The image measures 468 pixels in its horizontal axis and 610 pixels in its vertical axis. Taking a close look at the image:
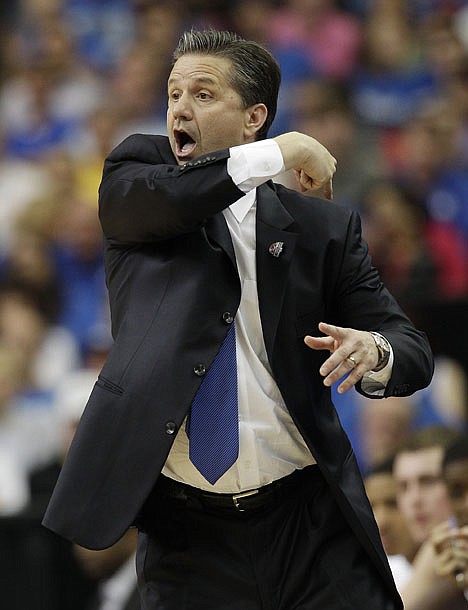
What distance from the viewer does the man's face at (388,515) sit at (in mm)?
4652

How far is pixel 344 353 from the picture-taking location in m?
2.69

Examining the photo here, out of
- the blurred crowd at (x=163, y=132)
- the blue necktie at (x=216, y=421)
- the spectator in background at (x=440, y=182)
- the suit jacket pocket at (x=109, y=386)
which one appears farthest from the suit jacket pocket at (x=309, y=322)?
the spectator in background at (x=440, y=182)

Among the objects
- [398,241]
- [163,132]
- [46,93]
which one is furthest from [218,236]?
[46,93]

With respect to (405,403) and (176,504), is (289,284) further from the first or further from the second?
(405,403)

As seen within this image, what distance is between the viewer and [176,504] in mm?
3027

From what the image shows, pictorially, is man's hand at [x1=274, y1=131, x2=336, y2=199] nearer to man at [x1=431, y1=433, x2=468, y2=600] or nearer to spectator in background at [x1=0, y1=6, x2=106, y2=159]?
man at [x1=431, y1=433, x2=468, y2=600]

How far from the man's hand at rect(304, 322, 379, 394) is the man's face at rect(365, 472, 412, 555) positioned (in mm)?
2040

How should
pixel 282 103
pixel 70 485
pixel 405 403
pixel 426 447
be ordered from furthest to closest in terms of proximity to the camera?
pixel 282 103 → pixel 405 403 → pixel 426 447 → pixel 70 485

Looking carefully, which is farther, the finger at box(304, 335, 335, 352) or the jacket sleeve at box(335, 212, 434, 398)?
the jacket sleeve at box(335, 212, 434, 398)

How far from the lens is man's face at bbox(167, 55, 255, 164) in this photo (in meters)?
3.00

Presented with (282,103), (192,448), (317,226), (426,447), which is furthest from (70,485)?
(282,103)

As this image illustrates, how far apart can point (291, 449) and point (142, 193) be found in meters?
0.69

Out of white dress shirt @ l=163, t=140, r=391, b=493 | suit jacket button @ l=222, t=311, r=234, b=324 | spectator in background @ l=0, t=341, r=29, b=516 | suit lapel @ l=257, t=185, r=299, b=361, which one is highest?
suit lapel @ l=257, t=185, r=299, b=361

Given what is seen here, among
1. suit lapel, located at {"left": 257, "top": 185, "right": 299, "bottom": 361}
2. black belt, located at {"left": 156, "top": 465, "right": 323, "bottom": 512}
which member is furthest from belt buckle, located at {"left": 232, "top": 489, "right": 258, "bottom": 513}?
suit lapel, located at {"left": 257, "top": 185, "right": 299, "bottom": 361}
